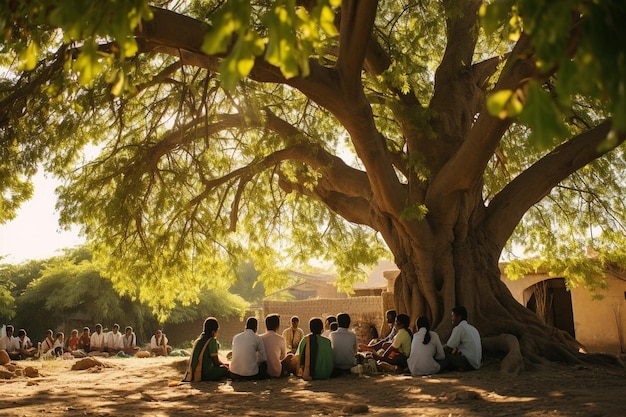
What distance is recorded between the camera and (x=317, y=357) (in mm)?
8633

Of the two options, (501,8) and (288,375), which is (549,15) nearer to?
(501,8)

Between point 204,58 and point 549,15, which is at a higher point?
point 204,58

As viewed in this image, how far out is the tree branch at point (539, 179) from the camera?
9273 mm

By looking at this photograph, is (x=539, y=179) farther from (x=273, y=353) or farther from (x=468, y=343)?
(x=273, y=353)

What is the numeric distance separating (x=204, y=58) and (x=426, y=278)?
5.28 meters

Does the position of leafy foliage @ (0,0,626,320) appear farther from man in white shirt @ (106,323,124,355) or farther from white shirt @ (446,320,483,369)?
man in white shirt @ (106,323,124,355)

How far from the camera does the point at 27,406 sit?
251 inches

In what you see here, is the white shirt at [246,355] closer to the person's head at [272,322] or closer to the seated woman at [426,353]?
the person's head at [272,322]

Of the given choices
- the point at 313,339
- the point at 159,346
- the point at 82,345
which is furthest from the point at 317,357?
the point at 82,345

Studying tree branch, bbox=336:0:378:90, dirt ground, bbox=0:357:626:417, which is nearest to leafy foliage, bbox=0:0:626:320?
tree branch, bbox=336:0:378:90

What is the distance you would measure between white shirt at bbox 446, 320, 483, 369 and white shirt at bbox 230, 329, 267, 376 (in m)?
2.91

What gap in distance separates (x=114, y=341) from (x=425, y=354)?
42.0ft

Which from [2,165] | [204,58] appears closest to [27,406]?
[2,165]

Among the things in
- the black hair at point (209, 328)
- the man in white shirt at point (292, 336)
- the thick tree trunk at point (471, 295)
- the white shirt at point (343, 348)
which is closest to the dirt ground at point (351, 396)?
the white shirt at point (343, 348)
